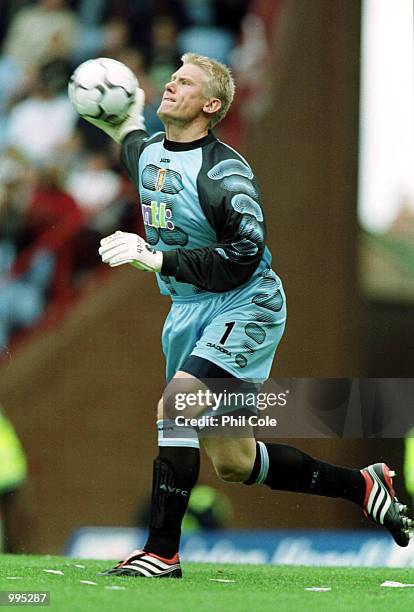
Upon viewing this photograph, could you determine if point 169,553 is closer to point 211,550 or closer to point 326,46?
point 211,550

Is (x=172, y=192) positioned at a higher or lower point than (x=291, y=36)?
lower

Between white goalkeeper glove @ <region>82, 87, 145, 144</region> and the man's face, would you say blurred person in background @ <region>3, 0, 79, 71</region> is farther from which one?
the man's face

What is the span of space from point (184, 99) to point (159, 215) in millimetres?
444

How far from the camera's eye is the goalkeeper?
444cm

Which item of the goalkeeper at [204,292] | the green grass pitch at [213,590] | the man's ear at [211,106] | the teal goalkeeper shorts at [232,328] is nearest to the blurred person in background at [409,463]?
the green grass pitch at [213,590]

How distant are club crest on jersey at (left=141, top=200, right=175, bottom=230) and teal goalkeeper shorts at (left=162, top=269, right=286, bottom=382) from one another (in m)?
0.29

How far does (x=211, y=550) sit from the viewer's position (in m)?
7.60

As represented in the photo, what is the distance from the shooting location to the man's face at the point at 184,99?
4.76 m

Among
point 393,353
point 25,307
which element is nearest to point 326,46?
point 393,353

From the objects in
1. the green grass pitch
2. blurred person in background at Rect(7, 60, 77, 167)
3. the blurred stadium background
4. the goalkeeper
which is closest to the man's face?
the goalkeeper

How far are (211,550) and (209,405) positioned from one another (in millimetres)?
3278

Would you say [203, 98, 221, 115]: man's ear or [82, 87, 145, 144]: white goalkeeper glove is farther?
[82, 87, 145, 144]: white goalkeeper glove

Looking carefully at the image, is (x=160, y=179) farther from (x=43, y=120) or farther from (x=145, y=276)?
(x=43, y=120)

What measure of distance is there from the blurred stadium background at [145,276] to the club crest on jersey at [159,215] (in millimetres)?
3138
